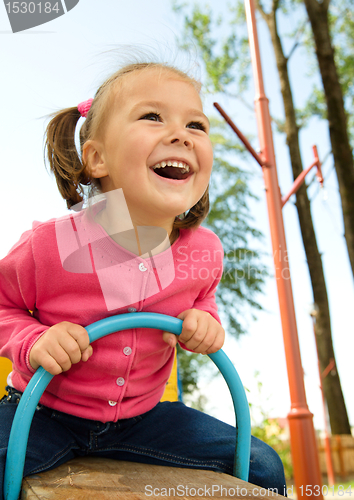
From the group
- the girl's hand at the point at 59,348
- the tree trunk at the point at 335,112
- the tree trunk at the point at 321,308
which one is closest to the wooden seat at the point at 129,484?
the girl's hand at the point at 59,348

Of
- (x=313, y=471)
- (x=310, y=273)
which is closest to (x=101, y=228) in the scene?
(x=313, y=471)

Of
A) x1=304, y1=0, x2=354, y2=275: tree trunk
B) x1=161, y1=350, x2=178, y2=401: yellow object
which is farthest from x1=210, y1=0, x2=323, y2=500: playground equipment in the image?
x1=304, y1=0, x2=354, y2=275: tree trunk

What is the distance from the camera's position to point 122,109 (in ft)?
3.75

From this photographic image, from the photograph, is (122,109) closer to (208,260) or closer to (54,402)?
(208,260)

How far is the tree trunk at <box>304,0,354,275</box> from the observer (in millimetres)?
5723

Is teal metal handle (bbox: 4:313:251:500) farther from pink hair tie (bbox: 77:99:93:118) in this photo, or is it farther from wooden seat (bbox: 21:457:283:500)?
pink hair tie (bbox: 77:99:93:118)

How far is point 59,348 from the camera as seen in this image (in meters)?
0.90

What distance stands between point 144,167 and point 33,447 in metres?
0.67

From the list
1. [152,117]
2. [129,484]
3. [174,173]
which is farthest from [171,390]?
[152,117]

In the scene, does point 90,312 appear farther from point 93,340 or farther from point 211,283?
point 211,283

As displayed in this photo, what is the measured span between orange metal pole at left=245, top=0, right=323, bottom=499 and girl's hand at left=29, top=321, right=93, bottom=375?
232 cm

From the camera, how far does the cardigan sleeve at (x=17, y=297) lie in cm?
101

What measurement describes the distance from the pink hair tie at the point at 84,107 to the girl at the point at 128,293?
124mm

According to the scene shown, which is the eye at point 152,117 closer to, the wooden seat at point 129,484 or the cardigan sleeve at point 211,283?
the cardigan sleeve at point 211,283
